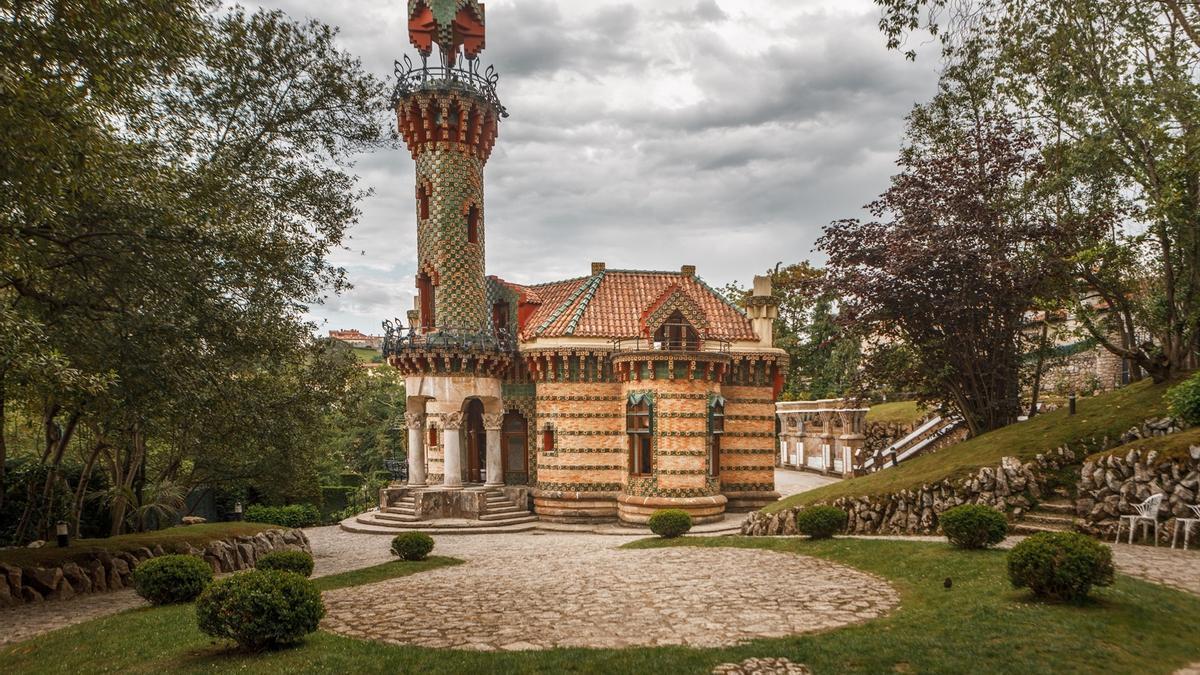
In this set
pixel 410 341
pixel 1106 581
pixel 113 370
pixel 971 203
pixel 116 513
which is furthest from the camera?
pixel 410 341

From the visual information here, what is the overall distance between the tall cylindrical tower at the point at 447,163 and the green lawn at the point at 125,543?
10.6 metres

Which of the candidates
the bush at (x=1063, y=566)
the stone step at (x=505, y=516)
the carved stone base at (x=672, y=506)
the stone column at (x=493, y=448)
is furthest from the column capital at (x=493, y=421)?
the bush at (x=1063, y=566)

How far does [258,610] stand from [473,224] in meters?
22.5

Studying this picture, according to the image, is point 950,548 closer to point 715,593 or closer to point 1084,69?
point 715,593

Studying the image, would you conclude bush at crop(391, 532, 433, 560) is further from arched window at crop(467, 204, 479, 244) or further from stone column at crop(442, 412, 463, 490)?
arched window at crop(467, 204, 479, 244)

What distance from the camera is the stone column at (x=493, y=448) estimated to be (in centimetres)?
2998

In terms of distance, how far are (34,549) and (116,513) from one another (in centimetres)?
339

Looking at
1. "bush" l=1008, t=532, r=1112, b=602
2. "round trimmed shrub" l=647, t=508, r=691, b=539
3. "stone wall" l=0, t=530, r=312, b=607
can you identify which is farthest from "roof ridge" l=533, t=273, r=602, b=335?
"bush" l=1008, t=532, r=1112, b=602

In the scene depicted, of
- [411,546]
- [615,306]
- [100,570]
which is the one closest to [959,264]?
[615,306]

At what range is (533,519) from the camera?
28953 millimetres

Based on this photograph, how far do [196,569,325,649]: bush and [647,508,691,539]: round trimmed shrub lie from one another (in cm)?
1325

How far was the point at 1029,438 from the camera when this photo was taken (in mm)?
19734

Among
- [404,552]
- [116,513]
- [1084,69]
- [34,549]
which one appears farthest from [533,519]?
[1084,69]

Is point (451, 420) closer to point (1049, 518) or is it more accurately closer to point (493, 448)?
point (493, 448)
